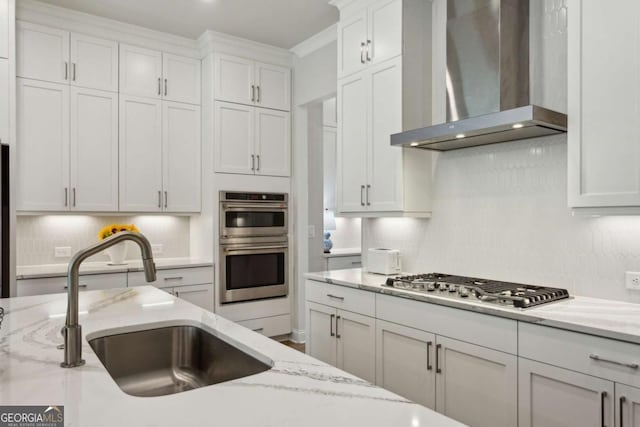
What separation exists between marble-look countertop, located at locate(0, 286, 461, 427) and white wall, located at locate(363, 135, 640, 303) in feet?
5.46

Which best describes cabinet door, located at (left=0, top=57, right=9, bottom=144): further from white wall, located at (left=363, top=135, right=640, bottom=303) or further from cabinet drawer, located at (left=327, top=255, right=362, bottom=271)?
cabinet drawer, located at (left=327, top=255, right=362, bottom=271)

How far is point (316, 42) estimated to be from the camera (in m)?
4.13

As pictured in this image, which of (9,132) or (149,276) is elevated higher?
(9,132)

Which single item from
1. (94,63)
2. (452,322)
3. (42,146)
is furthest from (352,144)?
(42,146)

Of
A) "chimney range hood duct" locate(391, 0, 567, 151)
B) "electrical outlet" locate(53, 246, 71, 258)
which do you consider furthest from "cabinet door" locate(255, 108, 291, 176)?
"chimney range hood duct" locate(391, 0, 567, 151)

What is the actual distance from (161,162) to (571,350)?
348 centimetres

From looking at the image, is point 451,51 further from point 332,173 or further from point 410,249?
point 332,173

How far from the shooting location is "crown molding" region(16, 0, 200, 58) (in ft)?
11.3

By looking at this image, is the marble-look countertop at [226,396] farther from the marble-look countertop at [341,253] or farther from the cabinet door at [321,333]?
the marble-look countertop at [341,253]

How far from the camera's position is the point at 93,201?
12.1 ft

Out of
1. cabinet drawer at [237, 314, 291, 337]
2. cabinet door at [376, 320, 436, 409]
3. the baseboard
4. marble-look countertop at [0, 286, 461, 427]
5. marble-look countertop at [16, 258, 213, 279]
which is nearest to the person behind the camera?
marble-look countertop at [0, 286, 461, 427]

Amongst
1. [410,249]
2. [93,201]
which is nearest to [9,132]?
[93,201]

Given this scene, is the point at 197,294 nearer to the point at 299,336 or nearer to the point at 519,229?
the point at 299,336

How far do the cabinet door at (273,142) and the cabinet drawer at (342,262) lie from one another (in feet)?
3.79
